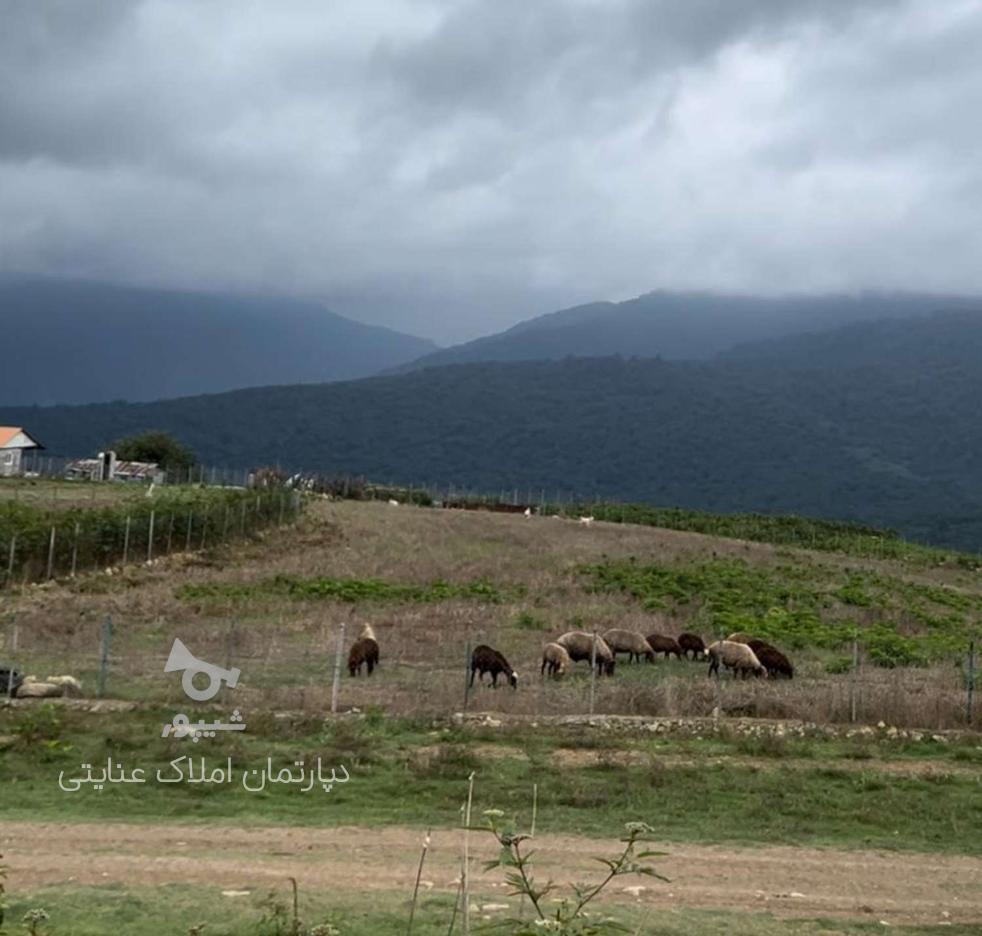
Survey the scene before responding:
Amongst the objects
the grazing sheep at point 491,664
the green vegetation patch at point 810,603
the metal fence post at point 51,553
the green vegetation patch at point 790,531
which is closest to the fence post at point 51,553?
the metal fence post at point 51,553

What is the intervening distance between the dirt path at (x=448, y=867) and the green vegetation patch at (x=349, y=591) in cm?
2029

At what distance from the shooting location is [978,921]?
9727 millimetres

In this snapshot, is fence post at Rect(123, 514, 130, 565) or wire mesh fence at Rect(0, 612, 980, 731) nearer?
wire mesh fence at Rect(0, 612, 980, 731)

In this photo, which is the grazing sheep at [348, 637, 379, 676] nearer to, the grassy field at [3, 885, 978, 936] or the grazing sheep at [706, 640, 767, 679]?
the grazing sheep at [706, 640, 767, 679]

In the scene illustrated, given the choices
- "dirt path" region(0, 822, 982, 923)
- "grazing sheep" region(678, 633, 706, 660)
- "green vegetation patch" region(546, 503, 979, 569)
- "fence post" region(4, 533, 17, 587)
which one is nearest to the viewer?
"dirt path" region(0, 822, 982, 923)

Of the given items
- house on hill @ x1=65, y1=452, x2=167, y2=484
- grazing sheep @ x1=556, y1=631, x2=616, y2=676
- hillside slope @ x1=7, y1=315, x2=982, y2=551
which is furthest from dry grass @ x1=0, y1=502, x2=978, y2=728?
hillside slope @ x1=7, y1=315, x2=982, y2=551

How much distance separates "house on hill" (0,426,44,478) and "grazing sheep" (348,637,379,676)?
197 feet

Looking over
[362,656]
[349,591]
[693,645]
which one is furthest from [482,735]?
[349,591]

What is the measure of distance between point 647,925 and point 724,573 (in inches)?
1336

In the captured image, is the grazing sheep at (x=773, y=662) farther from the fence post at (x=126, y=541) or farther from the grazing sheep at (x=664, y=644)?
the fence post at (x=126, y=541)

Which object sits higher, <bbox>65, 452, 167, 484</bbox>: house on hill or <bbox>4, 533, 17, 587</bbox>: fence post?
<bbox>65, 452, 167, 484</bbox>: house on hill

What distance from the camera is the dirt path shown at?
984 centimetres

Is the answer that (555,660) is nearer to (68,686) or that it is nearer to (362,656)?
(362,656)

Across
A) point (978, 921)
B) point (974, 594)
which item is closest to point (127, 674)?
point (978, 921)
